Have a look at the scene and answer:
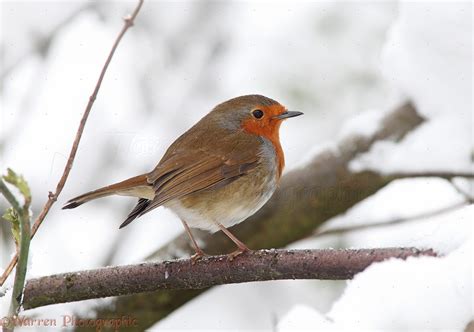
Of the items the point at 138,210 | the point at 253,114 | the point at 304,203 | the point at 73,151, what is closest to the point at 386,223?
the point at 304,203

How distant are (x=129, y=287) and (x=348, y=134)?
2287mm

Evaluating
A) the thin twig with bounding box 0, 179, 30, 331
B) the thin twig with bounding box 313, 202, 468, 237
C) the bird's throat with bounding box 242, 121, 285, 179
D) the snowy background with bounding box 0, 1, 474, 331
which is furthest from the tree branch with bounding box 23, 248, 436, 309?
the snowy background with bounding box 0, 1, 474, 331

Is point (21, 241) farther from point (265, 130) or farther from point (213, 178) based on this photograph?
point (265, 130)

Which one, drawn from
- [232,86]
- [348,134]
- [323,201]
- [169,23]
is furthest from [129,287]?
[169,23]

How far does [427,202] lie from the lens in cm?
538

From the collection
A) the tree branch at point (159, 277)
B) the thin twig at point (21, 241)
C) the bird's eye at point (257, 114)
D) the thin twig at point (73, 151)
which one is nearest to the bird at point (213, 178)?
the bird's eye at point (257, 114)

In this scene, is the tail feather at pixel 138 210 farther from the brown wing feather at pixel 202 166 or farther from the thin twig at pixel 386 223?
the thin twig at pixel 386 223

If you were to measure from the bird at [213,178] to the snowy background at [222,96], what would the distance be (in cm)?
102

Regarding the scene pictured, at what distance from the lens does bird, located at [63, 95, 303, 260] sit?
3621 millimetres

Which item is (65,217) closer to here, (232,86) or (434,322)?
(232,86)

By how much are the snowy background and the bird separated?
1.02 meters

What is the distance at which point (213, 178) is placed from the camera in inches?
148

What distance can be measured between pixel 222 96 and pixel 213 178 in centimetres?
293

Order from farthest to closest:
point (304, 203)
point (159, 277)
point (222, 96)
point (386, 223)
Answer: point (222, 96) → point (304, 203) → point (386, 223) → point (159, 277)
